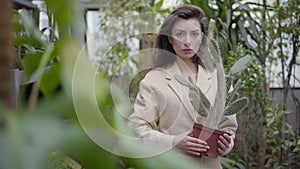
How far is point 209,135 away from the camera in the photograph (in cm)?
144

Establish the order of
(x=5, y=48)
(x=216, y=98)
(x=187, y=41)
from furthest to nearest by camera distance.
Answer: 1. (x=187, y=41)
2. (x=216, y=98)
3. (x=5, y=48)

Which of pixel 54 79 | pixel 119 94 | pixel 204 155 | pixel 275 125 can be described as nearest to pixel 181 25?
pixel 204 155

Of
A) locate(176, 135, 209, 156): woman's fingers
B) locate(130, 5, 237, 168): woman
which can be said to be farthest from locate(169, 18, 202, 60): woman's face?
locate(176, 135, 209, 156): woman's fingers

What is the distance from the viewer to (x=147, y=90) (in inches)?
61.9

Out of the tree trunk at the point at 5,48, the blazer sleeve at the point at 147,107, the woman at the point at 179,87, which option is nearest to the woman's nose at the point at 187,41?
the woman at the point at 179,87

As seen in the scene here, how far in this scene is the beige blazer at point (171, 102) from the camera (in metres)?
1.48

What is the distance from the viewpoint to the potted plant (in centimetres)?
135

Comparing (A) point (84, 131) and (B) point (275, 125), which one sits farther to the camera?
(B) point (275, 125)

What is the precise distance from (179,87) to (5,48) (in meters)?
1.28

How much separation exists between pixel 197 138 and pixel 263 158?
6.83 ft

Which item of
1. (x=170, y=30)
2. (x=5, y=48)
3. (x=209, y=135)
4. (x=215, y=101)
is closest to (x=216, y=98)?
(x=215, y=101)

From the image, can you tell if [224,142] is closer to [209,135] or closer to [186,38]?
[209,135]

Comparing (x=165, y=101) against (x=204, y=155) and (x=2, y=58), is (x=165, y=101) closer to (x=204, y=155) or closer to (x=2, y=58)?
(x=204, y=155)

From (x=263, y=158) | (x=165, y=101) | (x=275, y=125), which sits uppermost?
(x=165, y=101)
